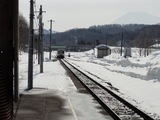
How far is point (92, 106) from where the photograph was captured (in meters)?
11.0

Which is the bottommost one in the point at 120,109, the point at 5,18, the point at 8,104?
the point at 120,109

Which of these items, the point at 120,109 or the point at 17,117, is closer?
the point at 17,117

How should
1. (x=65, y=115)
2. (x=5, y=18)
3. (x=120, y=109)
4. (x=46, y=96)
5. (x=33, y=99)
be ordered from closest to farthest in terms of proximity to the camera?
1. (x=5, y=18)
2. (x=65, y=115)
3. (x=120, y=109)
4. (x=33, y=99)
5. (x=46, y=96)

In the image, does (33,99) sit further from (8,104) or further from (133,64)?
(133,64)

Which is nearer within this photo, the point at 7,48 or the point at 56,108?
the point at 7,48

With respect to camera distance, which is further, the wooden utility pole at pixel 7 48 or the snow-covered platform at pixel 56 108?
the snow-covered platform at pixel 56 108

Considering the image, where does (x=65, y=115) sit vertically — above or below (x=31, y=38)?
below

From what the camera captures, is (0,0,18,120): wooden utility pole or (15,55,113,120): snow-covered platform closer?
(0,0,18,120): wooden utility pole

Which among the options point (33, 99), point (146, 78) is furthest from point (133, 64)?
point (33, 99)

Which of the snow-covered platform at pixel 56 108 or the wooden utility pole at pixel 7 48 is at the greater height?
the wooden utility pole at pixel 7 48

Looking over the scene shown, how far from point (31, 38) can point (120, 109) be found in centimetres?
710

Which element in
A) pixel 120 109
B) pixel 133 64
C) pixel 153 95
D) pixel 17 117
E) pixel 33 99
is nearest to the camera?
pixel 17 117

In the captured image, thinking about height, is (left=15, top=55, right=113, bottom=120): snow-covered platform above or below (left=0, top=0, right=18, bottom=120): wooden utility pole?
below

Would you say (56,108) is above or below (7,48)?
below
